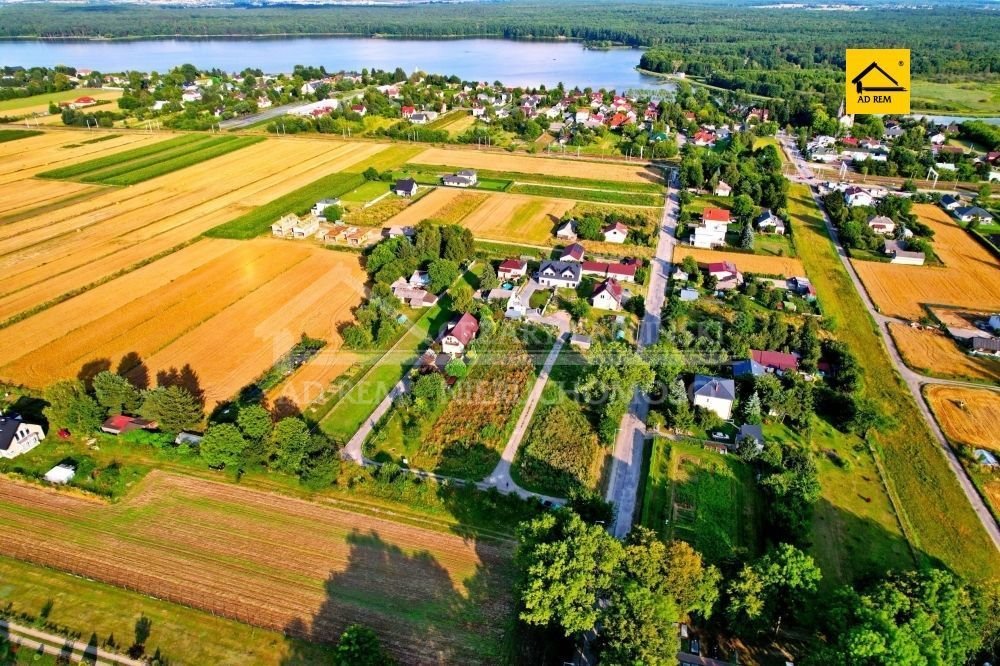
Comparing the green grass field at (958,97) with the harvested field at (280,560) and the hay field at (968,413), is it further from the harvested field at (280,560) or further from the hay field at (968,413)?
the harvested field at (280,560)

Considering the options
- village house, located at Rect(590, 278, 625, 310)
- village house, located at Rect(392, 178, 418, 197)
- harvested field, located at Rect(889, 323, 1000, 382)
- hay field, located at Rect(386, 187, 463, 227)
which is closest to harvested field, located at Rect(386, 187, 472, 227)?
hay field, located at Rect(386, 187, 463, 227)

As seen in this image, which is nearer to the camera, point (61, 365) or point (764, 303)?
point (61, 365)

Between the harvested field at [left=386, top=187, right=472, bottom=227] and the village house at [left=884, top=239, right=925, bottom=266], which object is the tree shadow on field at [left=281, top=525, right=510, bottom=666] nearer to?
the harvested field at [left=386, top=187, right=472, bottom=227]

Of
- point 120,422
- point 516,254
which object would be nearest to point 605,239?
point 516,254

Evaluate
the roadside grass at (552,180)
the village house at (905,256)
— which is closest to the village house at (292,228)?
the roadside grass at (552,180)

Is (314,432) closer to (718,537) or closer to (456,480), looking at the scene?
(456,480)

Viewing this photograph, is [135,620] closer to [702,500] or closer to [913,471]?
[702,500]
